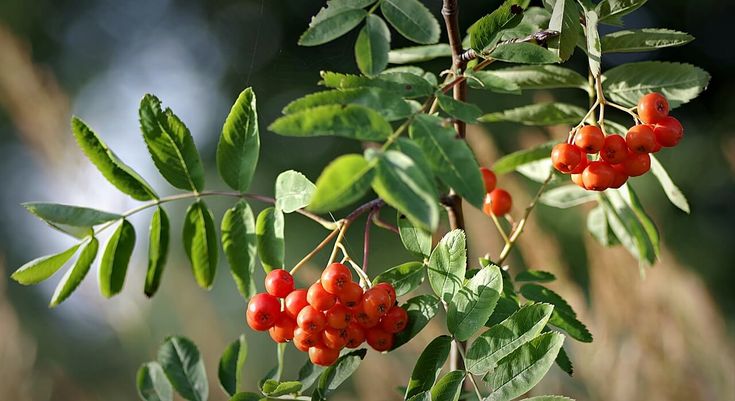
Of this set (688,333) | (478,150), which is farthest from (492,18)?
(688,333)

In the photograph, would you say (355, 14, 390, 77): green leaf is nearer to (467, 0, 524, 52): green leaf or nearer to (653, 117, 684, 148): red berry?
(467, 0, 524, 52): green leaf

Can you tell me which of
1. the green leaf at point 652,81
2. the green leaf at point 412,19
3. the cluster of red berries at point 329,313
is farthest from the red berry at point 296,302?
the green leaf at point 652,81

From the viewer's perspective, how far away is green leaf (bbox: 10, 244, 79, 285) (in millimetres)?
545

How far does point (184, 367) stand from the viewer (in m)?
0.69

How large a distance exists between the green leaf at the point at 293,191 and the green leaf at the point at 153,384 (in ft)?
0.87

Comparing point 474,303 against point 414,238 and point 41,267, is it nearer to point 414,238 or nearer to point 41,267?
point 414,238

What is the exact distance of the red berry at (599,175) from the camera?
52cm

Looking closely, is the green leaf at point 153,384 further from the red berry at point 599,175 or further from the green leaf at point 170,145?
the red berry at point 599,175

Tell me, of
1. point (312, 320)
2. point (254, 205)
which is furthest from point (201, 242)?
point (254, 205)

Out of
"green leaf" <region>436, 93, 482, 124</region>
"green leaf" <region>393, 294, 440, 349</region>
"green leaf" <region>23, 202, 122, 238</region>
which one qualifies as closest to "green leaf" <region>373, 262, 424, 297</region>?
"green leaf" <region>393, 294, 440, 349</region>

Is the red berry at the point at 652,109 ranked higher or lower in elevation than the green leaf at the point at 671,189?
higher

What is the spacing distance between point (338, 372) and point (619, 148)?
27 centimetres

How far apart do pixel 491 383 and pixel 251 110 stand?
0.84 ft

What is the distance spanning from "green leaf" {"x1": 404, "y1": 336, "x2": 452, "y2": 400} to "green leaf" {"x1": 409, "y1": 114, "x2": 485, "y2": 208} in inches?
6.8
